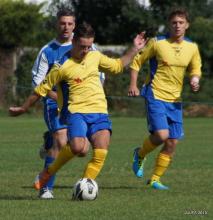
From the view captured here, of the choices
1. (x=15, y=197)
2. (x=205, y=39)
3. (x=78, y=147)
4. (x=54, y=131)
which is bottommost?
(x=205, y=39)

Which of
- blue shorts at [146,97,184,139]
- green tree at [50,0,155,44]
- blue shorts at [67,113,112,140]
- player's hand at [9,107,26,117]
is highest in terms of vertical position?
player's hand at [9,107,26,117]

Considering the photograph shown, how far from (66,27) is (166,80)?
4.96 feet

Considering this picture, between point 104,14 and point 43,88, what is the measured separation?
125ft

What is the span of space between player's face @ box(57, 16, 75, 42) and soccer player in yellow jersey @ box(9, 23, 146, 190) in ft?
2.58

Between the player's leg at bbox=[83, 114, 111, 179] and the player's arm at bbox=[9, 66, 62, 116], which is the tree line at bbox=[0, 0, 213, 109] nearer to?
the player's arm at bbox=[9, 66, 62, 116]

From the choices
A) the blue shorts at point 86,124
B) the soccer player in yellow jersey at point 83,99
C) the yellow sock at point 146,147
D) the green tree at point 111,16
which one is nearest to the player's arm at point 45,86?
the soccer player in yellow jersey at point 83,99

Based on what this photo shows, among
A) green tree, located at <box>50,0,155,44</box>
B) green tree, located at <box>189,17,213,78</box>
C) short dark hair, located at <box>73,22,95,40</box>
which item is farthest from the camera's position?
green tree, located at <box>50,0,155,44</box>

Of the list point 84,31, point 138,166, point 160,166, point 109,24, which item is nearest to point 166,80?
point 160,166

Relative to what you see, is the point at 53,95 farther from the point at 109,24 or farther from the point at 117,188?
the point at 109,24

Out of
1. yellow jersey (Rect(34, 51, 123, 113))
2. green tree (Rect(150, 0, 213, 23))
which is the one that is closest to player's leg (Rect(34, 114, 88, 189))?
yellow jersey (Rect(34, 51, 123, 113))

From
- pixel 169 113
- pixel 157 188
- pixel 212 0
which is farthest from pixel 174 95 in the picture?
pixel 212 0

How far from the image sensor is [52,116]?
34.6 feet

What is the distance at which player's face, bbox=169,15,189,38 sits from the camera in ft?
36.0

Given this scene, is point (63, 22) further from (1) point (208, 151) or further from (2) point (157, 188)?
(1) point (208, 151)
